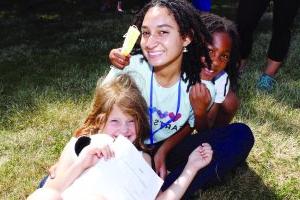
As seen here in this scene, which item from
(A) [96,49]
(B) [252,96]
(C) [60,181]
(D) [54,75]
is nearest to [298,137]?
(B) [252,96]

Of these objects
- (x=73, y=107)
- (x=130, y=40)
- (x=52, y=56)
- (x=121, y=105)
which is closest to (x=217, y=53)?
(x=130, y=40)

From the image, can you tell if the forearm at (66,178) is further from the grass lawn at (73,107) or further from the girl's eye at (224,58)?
the girl's eye at (224,58)

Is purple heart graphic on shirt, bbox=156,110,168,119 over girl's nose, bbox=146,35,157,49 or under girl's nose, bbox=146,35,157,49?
under

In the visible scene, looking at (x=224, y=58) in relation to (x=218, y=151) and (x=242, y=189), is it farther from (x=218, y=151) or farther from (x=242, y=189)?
(x=242, y=189)

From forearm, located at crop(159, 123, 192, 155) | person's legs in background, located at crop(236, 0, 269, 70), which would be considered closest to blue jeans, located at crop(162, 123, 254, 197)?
forearm, located at crop(159, 123, 192, 155)

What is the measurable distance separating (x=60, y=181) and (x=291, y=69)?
3846 mm

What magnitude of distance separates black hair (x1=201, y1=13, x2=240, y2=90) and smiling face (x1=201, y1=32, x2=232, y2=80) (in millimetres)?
55

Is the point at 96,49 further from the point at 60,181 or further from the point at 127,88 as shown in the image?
the point at 60,181

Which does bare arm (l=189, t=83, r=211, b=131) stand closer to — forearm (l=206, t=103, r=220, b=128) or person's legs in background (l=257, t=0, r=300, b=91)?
forearm (l=206, t=103, r=220, b=128)

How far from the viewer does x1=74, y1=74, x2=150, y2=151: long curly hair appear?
3037 millimetres

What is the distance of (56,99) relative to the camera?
4.93m

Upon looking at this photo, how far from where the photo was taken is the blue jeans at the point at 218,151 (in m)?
3.11

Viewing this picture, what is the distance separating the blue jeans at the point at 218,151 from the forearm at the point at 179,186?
0.10 m

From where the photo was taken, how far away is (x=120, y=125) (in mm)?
3000
